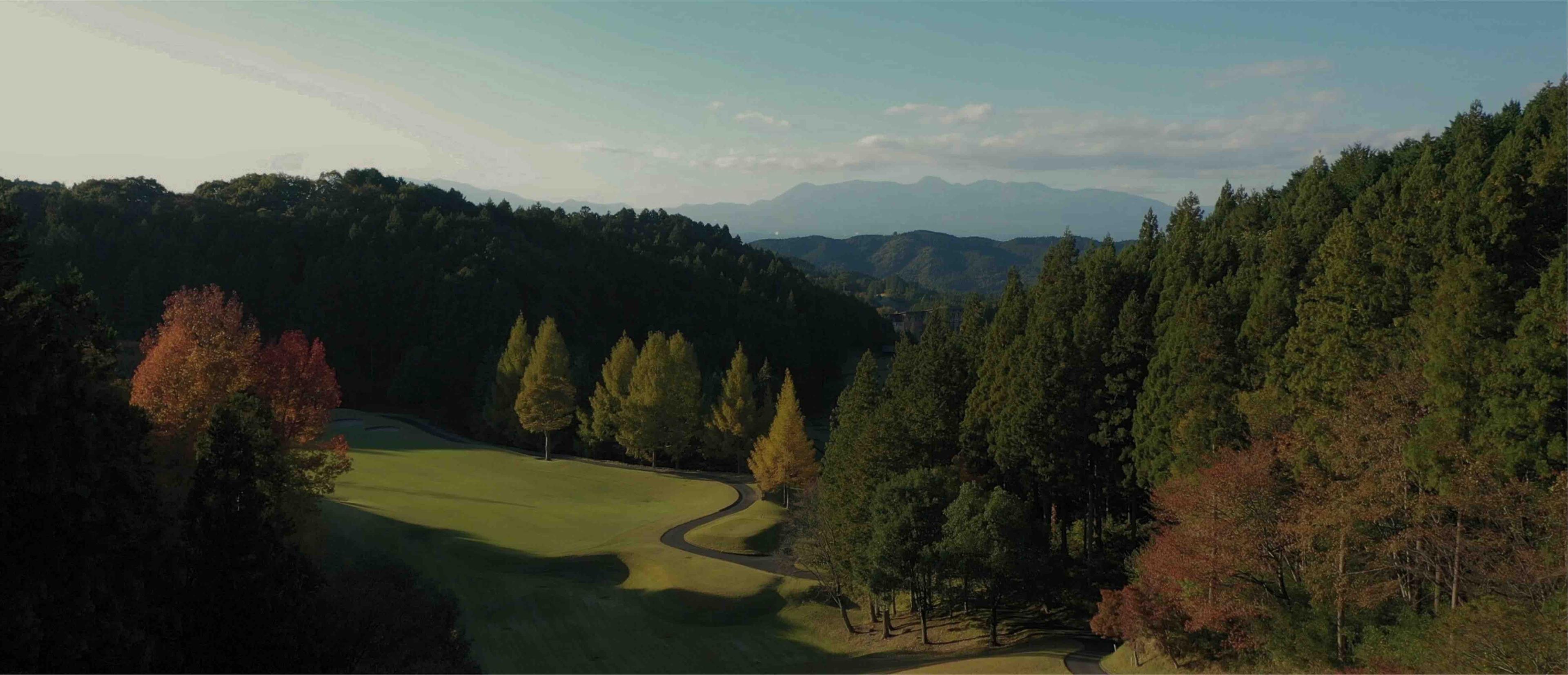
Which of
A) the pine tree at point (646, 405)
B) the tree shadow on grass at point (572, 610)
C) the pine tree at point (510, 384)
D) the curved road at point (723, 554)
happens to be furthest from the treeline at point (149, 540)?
the pine tree at point (510, 384)

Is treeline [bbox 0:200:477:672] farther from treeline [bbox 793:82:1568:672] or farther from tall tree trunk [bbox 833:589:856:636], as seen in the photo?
treeline [bbox 793:82:1568:672]

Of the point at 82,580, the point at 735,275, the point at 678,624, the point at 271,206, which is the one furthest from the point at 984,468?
the point at 271,206

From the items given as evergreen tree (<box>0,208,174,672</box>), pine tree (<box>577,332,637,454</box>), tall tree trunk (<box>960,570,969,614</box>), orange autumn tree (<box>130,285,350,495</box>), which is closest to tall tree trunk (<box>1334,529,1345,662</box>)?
tall tree trunk (<box>960,570,969,614</box>)

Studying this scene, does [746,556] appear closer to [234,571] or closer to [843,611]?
[843,611]

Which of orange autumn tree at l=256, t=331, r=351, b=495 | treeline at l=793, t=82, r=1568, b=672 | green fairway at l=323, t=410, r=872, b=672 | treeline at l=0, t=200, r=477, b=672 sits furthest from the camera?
green fairway at l=323, t=410, r=872, b=672

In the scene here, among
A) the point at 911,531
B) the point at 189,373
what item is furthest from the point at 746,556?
the point at 189,373
